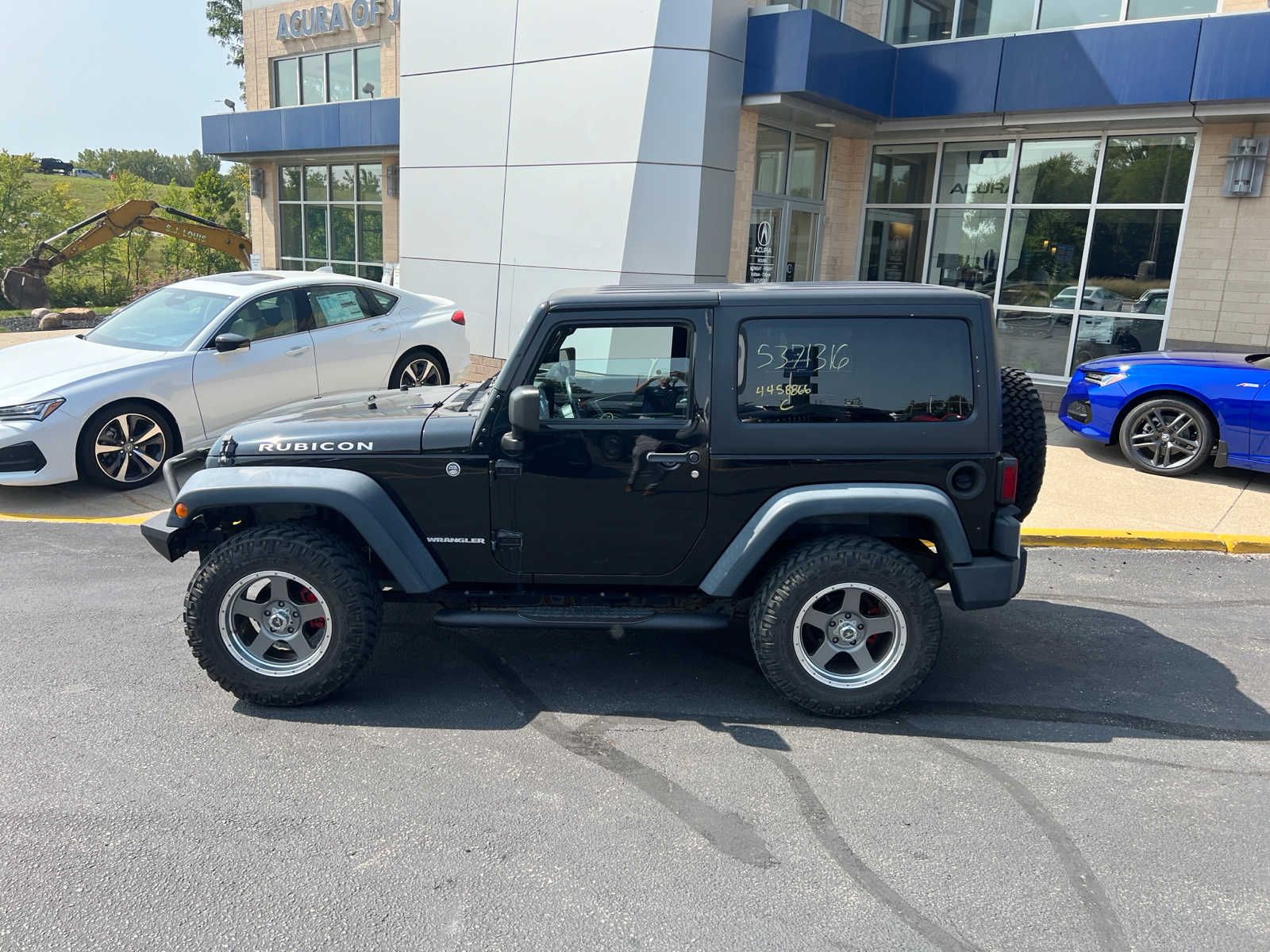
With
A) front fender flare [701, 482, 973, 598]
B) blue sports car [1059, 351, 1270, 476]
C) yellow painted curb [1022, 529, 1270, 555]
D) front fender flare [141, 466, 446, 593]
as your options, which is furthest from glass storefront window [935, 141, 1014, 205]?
front fender flare [141, 466, 446, 593]

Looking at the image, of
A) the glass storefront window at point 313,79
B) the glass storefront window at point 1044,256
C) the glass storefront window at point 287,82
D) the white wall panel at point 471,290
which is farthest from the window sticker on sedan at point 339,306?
the glass storefront window at point 287,82

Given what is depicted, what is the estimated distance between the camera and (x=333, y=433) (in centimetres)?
435

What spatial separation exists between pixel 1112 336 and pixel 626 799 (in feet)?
Result: 34.8

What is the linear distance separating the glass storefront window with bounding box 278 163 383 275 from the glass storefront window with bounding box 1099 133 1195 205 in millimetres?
13269

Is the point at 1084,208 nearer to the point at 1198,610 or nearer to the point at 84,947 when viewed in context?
the point at 1198,610

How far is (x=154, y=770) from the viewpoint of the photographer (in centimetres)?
376

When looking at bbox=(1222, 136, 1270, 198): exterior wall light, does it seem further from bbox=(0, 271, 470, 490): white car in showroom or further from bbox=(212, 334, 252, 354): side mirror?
bbox=(212, 334, 252, 354): side mirror

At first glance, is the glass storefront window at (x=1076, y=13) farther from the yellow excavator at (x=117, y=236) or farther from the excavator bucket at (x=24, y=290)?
the excavator bucket at (x=24, y=290)

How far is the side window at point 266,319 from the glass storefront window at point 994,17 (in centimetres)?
912

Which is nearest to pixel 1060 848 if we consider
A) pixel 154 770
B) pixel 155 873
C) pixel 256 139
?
pixel 155 873

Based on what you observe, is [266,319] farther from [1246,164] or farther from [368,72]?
[368,72]

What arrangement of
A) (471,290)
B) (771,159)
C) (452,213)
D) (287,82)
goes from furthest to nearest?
(287,82), (452,213), (471,290), (771,159)

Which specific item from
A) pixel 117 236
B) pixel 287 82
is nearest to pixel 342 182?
pixel 287 82

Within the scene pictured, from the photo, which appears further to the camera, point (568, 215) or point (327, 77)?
Answer: point (327, 77)
